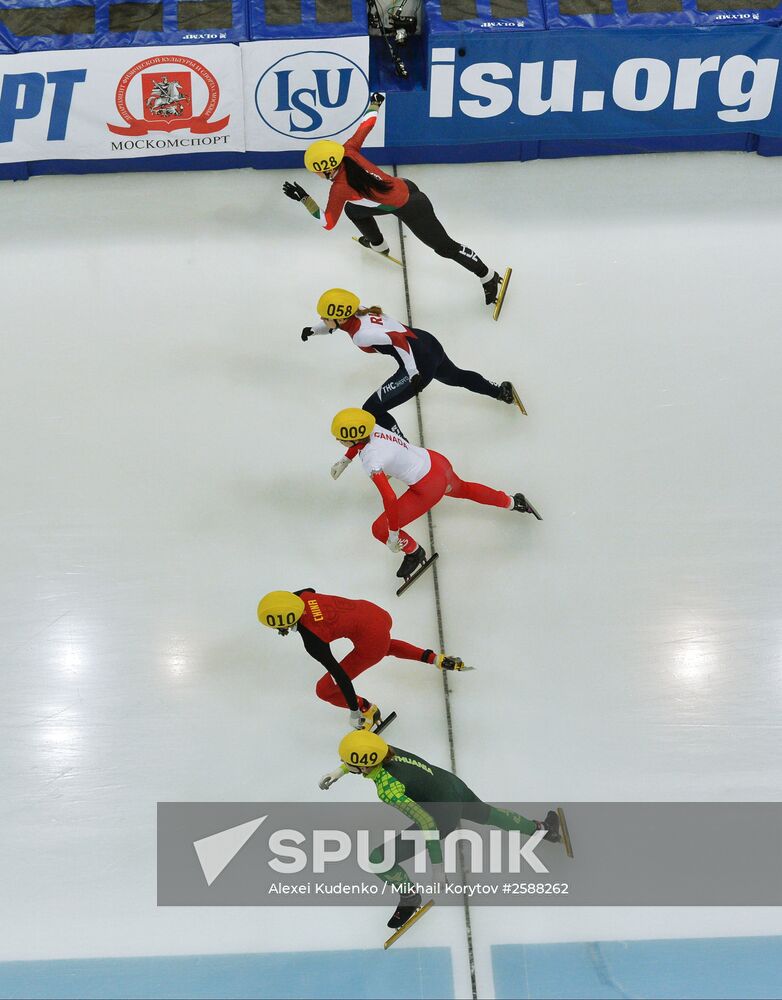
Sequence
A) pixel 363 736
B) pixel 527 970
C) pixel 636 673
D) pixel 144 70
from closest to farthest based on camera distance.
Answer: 1. pixel 363 736
2. pixel 527 970
3. pixel 636 673
4. pixel 144 70

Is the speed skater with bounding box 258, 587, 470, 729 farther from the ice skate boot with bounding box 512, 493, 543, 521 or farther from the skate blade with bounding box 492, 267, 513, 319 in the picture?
the skate blade with bounding box 492, 267, 513, 319

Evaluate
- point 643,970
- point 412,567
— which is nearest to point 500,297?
point 412,567

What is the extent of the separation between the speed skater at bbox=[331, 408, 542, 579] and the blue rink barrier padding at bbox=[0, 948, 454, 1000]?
83.9 inches

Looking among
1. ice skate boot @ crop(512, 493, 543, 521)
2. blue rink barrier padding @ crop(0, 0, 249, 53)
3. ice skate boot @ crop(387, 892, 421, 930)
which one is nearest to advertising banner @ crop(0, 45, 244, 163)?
blue rink barrier padding @ crop(0, 0, 249, 53)

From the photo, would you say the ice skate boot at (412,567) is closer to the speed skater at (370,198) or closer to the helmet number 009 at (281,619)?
the helmet number 009 at (281,619)

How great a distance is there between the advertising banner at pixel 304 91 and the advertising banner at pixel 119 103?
0.42ft

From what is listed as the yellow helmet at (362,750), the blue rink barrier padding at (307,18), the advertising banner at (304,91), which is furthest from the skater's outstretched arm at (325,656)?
the blue rink barrier padding at (307,18)

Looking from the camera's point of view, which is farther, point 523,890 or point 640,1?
point 640,1

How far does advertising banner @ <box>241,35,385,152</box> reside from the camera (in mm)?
7852

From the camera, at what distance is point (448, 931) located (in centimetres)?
551

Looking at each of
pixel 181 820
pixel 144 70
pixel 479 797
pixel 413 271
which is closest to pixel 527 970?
pixel 479 797

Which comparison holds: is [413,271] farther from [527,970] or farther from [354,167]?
[527,970]

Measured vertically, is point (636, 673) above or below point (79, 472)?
below

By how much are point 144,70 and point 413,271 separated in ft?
7.76
